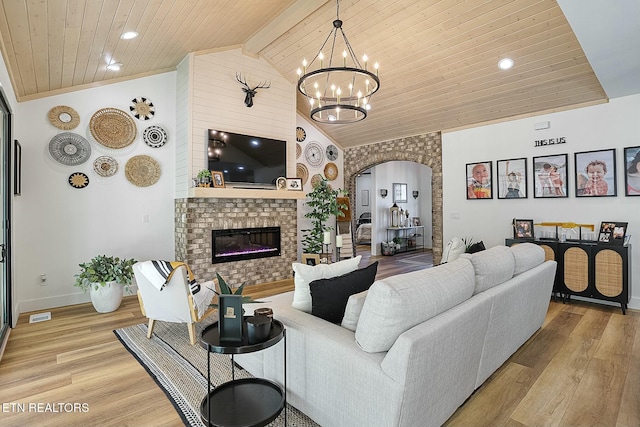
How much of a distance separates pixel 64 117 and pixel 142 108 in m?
0.99

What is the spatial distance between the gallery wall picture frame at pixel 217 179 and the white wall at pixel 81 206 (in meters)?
0.78

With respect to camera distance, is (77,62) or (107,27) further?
(77,62)

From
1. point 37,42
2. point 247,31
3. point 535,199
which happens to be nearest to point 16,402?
point 37,42

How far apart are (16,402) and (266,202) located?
162 inches

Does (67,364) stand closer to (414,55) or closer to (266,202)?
(266,202)

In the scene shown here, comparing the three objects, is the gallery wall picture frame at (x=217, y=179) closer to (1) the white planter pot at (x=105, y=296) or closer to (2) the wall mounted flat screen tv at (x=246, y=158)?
(2) the wall mounted flat screen tv at (x=246, y=158)

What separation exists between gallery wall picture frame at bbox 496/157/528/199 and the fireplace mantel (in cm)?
335

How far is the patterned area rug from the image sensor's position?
218 cm

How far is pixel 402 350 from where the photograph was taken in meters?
1.55

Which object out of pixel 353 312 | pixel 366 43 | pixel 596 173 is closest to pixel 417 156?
pixel 366 43

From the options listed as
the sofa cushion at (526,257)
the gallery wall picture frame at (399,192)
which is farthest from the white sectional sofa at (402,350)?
the gallery wall picture frame at (399,192)

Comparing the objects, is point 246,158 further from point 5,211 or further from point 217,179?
point 5,211

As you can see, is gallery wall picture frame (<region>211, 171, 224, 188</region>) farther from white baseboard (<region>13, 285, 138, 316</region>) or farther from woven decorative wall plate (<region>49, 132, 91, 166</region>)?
white baseboard (<region>13, 285, 138, 316</region>)

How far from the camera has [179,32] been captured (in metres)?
4.10
